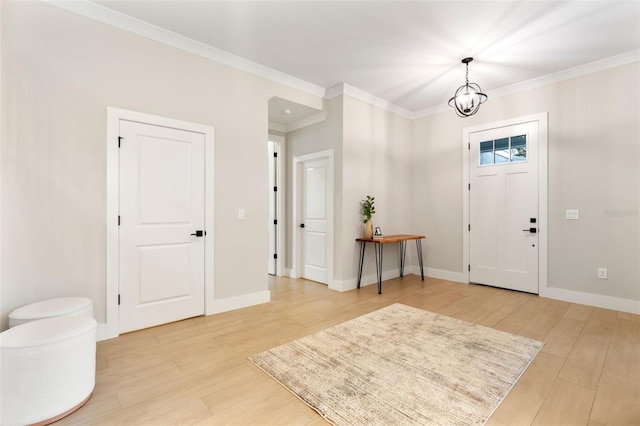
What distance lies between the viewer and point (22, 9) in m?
2.45

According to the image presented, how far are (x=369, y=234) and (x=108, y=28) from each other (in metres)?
3.90

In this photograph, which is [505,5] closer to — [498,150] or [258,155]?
[498,150]

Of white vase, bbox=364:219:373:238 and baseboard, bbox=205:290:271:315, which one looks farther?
white vase, bbox=364:219:373:238

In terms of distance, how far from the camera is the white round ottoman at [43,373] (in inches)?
63.9

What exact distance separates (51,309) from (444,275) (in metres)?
5.21

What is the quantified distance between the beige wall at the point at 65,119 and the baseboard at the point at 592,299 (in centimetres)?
499

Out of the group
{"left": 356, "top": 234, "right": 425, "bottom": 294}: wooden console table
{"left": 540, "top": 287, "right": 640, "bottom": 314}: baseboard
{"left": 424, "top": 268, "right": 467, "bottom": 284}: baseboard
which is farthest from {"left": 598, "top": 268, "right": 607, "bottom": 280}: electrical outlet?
{"left": 356, "top": 234, "right": 425, "bottom": 294}: wooden console table

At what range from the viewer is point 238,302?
369 centimetres

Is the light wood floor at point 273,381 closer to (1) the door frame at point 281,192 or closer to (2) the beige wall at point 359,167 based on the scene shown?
(2) the beige wall at point 359,167

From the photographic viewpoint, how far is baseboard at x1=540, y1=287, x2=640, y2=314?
11.6 ft

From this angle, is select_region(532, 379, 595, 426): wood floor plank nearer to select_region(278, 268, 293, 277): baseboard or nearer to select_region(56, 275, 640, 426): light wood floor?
select_region(56, 275, 640, 426): light wood floor

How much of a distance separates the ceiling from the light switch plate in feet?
6.14

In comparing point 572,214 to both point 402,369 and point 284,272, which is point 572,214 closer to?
point 402,369

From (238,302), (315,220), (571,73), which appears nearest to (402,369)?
(238,302)
